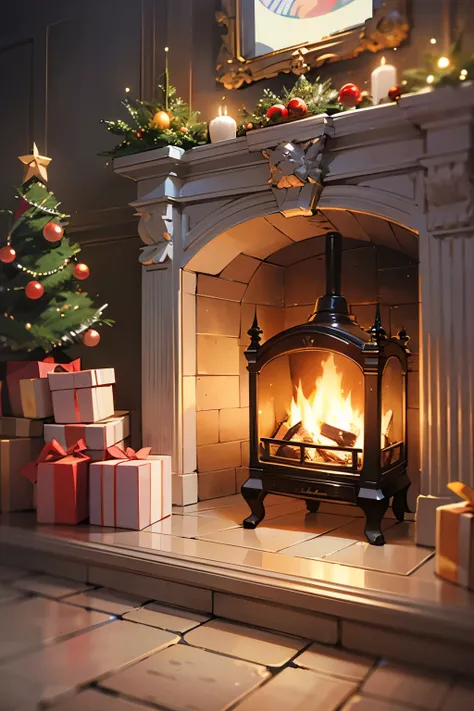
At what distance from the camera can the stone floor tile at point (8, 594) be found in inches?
85.0

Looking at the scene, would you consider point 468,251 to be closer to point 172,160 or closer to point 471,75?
point 471,75

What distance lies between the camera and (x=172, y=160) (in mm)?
2803

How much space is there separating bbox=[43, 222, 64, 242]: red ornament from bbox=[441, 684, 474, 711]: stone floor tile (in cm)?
238

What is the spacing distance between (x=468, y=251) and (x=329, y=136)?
2.31 ft

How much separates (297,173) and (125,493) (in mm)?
1427

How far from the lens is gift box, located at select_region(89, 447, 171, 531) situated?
2.50m

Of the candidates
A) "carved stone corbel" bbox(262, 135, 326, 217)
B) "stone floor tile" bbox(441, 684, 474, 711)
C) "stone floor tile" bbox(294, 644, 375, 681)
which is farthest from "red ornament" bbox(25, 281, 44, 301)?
"stone floor tile" bbox(441, 684, 474, 711)

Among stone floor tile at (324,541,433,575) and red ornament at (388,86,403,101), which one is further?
red ornament at (388,86,403,101)

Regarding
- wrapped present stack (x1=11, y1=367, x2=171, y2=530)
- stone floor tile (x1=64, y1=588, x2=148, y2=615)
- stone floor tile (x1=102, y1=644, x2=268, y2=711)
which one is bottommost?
stone floor tile (x1=102, y1=644, x2=268, y2=711)

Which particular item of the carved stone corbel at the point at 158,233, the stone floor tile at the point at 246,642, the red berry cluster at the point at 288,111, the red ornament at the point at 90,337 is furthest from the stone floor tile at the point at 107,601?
the red berry cluster at the point at 288,111

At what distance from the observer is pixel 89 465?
2.61 m

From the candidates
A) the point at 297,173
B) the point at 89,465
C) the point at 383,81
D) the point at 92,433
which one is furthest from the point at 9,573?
the point at 383,81

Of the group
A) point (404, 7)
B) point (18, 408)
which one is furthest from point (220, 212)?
point (18, 408)

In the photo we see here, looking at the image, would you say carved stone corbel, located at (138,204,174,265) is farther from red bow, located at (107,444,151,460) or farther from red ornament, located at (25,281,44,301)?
red bow, located at (107,444,151,460)
